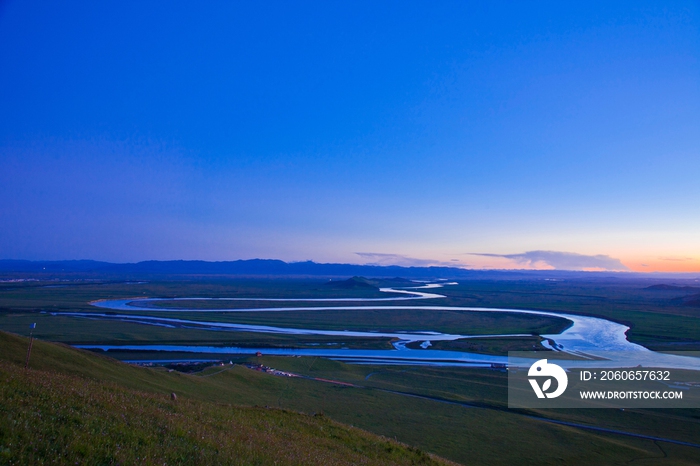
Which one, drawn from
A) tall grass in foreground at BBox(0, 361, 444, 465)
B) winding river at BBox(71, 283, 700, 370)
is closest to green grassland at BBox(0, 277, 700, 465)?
tall grass in foreground at BBox(0, 361, 444, 465)

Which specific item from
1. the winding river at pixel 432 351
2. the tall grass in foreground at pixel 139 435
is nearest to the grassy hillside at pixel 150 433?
the tall grass in foreground at pixel 139 435

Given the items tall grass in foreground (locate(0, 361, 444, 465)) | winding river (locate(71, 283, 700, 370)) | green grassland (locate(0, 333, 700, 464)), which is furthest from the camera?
winding river (locate(71, 283, 700, 370))

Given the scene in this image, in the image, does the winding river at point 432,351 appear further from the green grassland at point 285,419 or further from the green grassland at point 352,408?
the green grassland at point 285,419

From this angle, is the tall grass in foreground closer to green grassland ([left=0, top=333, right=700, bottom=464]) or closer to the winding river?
green grassland ([left=0, top=333, right=700, bottom=464])

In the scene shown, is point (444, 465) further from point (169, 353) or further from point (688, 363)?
point (688, 363)

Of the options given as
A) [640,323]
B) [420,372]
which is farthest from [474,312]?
[420,372]

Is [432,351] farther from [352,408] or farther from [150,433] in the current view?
[150,433]
